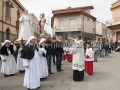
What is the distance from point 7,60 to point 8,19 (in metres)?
15.7

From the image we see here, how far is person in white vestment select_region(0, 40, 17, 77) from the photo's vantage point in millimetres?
7805

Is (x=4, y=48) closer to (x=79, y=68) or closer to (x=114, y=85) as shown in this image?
(x=79, y=68)

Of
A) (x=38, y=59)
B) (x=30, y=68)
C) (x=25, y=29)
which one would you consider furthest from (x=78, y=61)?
(x=25, y=29)

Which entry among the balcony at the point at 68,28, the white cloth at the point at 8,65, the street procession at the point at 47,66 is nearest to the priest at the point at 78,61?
the street procession at the point at 47,66

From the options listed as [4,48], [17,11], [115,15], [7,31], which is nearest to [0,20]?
[7,31]

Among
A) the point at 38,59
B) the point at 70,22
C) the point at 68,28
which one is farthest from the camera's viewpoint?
the point at 70,22

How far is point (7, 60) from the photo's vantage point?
26.3 ft

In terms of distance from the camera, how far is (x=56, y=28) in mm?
32156

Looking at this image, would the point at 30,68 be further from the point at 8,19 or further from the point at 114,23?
the point at 114,23

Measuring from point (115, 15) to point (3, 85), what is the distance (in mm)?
26022

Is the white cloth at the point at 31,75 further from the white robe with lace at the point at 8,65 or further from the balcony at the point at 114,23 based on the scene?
the balcony at the point at 114,23

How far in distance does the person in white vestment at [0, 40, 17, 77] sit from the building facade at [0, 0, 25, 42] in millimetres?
11915

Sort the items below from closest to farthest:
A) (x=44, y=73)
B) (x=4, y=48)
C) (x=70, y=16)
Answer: (x=44, y=73) < (x=4, y=48) < (x=70, y=16)

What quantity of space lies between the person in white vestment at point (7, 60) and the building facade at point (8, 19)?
39.1 ft
